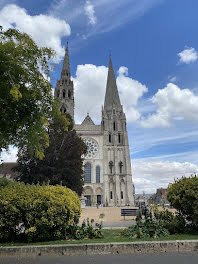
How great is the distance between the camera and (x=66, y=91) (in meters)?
49.4

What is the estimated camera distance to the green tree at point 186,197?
19.0 ft

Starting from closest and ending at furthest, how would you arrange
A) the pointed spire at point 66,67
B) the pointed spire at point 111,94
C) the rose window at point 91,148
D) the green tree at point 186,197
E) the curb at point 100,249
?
the curb at point 100,249 < the green tree at point 186,197 < the rose window at point 91,148 < the pointed spire at point 66,67 < the pointed spire at point 111,94

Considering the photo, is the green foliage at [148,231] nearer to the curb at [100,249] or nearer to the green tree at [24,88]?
the curb at [100,249]

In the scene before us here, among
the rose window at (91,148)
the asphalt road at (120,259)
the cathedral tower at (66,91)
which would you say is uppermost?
the cathedral tower at (66,91)

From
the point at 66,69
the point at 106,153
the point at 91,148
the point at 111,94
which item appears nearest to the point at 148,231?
the point at 106,153

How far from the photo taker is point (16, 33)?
633cm

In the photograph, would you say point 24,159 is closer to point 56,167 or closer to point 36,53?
point 56,167

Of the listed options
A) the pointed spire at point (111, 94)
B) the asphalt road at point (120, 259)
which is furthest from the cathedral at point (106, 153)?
the asphalt road at point (120, 259)

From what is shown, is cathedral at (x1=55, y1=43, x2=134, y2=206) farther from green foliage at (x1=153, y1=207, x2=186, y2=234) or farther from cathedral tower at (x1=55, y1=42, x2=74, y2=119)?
green foliage at (x1=153, y1=207, x2=186, y2=234)

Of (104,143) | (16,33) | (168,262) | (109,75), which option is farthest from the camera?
(109,75)

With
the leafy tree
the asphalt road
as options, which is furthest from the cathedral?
the asphalt road

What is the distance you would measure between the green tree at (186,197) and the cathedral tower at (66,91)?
41314 millimetres

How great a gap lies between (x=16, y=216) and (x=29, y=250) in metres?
1.05

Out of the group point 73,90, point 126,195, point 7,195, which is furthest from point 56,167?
point 73,90
